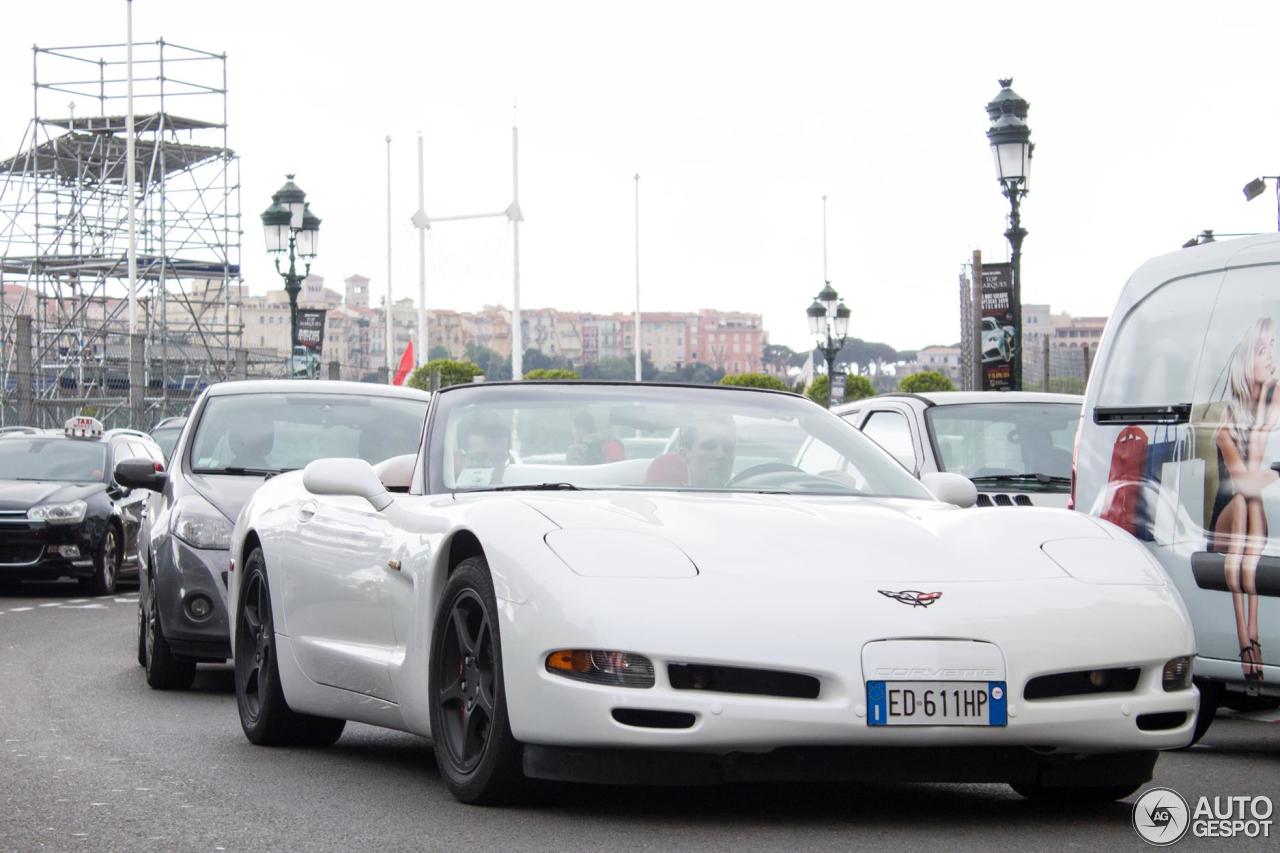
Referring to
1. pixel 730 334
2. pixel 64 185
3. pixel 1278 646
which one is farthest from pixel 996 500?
pixel 730 334

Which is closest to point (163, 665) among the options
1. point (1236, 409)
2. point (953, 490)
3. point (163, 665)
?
point (163, 665)

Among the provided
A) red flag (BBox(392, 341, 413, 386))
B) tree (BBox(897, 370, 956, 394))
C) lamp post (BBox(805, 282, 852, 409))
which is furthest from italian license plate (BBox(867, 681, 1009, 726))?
tree (BBox(897, 370, 956, 394))

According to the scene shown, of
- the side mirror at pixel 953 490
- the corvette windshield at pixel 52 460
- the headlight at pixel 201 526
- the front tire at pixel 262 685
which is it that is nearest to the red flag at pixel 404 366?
the corvette windshield at pixel 52 460

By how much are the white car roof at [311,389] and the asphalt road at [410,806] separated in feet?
11.3

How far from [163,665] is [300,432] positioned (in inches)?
67.0

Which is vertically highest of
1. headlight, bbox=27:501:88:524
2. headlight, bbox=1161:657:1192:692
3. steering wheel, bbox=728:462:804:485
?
steering wheel, bbox=728:462:804:485

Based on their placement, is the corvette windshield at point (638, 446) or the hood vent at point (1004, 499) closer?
the corvette windshield at point (638, 446)

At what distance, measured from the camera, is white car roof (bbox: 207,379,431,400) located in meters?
11.7

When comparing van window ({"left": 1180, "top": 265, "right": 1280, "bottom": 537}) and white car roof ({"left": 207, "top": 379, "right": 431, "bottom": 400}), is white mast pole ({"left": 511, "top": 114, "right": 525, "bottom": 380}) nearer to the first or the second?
white car roof ({"left": 207, "top": 379, "right": 431, "bottom": 400})

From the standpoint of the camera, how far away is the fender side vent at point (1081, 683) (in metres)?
5.32

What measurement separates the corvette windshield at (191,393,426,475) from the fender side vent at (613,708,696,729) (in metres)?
6.21

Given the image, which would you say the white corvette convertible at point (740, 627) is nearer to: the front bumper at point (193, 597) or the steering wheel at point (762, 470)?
the steering wheel at point (762, 470)

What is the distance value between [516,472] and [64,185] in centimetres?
5599

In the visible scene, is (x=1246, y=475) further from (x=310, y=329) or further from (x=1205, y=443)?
(x=310, y=329)
